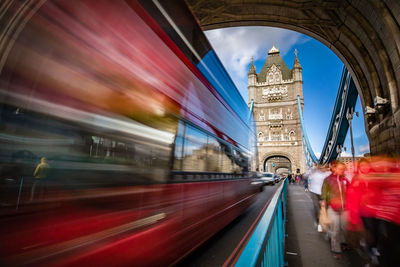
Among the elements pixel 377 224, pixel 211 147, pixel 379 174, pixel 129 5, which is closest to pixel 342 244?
pixel 377 224

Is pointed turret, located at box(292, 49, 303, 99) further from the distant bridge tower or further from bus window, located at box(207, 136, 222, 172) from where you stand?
bus window, located at box(207, 136, 222, 172)

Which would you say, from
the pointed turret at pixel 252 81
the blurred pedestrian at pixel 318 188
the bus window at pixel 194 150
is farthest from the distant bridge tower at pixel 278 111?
the bus window at pixel 194 150

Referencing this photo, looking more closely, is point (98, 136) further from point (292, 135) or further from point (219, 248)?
point (292, 135)

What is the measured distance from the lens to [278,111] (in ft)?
132

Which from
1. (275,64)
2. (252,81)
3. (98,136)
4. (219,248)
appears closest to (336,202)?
(219,248)

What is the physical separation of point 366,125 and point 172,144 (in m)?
7.26

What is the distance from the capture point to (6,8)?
3.43ft

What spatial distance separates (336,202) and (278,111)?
3965 centimetres

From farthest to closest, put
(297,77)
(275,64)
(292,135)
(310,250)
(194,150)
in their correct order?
(275,64)
(297,77)
(292,135)
(310,250)
(194,150)

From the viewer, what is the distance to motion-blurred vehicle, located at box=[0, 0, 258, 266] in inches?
39.3

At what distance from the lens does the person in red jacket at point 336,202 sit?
126 inches

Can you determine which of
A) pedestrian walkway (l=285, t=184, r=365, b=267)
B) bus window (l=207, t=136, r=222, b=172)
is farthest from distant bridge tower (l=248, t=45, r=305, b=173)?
bus window (l=207, t=136, r=222, b=172)

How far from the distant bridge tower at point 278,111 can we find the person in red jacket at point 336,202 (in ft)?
113

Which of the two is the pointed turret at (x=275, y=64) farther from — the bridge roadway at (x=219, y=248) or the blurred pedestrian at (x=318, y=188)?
the bridge roadway at (x=219, y=248)
